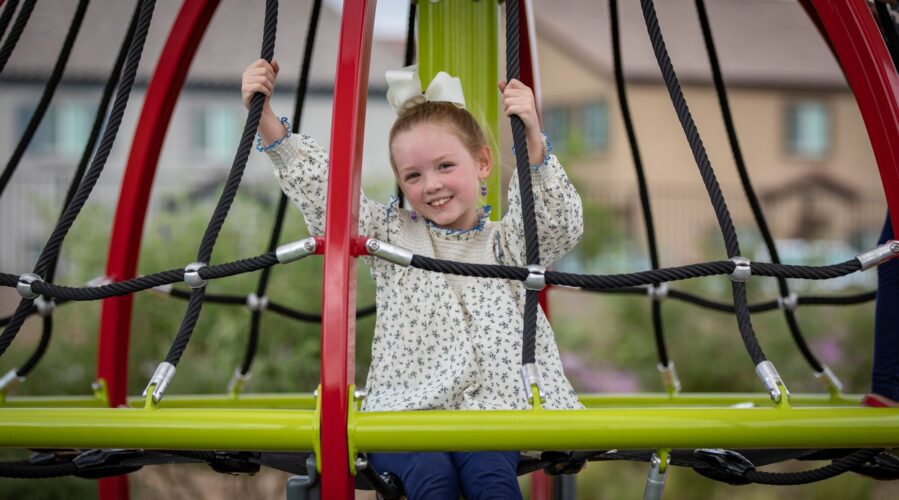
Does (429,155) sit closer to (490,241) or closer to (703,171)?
(490,241)

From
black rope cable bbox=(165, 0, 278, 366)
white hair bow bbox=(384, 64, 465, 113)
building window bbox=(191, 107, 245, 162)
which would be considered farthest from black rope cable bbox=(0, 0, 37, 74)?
building window bbox=(191, 107, 245, 162)

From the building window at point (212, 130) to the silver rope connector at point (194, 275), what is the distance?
1422 cm

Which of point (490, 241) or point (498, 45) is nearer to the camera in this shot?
point (490, 241)

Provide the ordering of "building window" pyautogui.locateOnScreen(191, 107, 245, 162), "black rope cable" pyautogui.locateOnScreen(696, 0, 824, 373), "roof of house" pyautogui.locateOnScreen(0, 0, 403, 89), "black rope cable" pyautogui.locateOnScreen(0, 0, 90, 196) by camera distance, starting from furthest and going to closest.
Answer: "building window" pyautogui.locateOnScreen(191, 107, 245, 162) → "roof of house" pyautogui.locateOnScreen(0, 0, 403, 89) → "black rope cable" pyautogui.locateOnScreen(696, 0, 824, 373) → "black rope cable" pyautogui.locateOnScreen(0, 0, 90, 196)

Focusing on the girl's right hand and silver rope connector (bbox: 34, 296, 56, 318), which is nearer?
the girl's right hand

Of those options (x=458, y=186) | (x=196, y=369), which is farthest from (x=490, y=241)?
(x=196, y=369)

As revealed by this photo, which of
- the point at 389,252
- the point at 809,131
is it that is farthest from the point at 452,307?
the point at 809,131

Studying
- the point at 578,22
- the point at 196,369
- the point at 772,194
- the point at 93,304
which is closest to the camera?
the point at 196,369

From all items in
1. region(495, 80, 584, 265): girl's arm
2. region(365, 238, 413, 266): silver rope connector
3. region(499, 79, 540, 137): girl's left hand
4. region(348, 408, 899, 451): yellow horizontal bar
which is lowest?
region(348, 408, 899, 451): yellow horizontal bar

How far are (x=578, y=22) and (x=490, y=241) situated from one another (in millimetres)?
16412

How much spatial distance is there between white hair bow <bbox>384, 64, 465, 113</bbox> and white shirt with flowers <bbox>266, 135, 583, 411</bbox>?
0.80ft

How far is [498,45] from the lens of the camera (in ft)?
7.23

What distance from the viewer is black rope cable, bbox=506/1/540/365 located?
1417 millimetres

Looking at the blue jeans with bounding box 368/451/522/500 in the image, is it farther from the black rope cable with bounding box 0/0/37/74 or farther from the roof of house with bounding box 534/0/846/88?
the roof of house with bounding box 534/0/846/88
